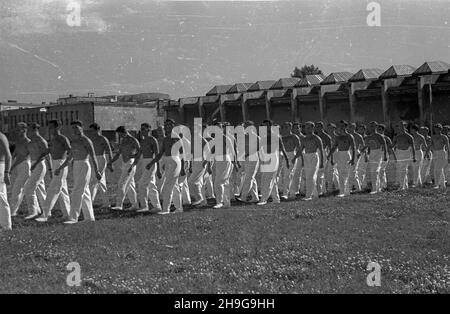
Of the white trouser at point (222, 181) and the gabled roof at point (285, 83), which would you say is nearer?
the white trouser at point (222, 181)

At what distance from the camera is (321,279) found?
7602 mm

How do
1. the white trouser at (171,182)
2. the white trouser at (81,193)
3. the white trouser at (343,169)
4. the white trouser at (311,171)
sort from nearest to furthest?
1. the white trouser at (81,193)
2. the white trouser at (171,182)
3. the white trouser at (311,171)
4. the white trouser at (343,169)

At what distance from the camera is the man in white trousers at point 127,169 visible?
49.8 feet

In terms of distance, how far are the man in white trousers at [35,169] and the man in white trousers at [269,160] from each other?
19.1ft

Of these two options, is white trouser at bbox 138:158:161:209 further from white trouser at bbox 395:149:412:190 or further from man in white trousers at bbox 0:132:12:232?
white trouser at bbox 395:149:412:190

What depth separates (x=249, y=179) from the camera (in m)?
16.5

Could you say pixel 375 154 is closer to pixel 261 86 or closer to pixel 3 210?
pixel 3 210

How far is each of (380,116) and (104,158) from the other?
45.8 metres

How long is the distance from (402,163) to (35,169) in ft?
38.7

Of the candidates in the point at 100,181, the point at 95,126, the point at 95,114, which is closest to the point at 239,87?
the point at 95,114

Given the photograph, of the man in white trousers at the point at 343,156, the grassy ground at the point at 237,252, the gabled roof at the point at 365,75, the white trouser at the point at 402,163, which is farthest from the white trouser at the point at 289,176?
the gabled roof at the point at 365,75

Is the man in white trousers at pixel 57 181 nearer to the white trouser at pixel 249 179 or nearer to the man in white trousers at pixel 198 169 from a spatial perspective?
the man in white trousers at pixel 198 169

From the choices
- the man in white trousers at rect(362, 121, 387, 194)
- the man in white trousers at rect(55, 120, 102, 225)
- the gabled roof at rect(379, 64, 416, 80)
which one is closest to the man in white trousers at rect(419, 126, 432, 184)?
the man in white trousers at rect(362, 121, 387, 194)
